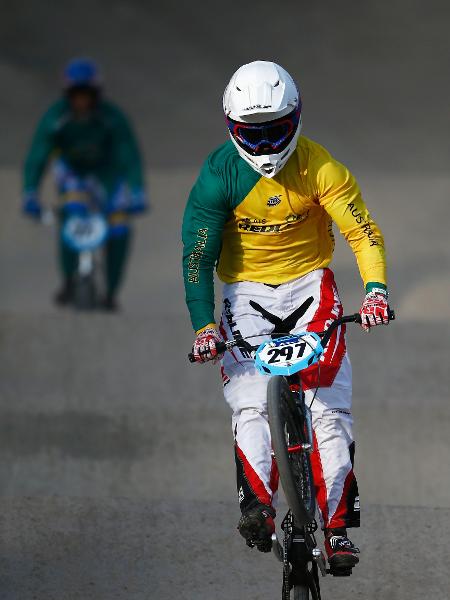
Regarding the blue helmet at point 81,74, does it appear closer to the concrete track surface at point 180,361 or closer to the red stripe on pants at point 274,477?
the concrete track surface at point 180,361

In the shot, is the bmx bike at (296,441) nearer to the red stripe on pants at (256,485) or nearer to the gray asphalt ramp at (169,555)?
the red stripe on pants at (256,485)

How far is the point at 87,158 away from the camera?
1152cm

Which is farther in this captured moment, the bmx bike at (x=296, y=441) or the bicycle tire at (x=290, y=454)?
the bmx bike at (x=296, y=441)

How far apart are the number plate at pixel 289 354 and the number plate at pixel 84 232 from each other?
615 centimetres

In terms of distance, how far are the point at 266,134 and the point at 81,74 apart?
6246mm

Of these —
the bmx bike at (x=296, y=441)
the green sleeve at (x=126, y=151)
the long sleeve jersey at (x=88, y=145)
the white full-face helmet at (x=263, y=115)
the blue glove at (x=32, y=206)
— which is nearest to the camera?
the bmx bike at (x=296, y=441)

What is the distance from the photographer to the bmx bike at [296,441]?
15.8 feet

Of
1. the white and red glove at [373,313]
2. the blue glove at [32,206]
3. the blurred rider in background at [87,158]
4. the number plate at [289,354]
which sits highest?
the blurred rider in background at [87,158]

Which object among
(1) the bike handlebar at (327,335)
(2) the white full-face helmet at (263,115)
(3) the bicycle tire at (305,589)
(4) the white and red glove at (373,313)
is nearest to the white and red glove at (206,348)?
(1) the bike handlebar at (327,335)

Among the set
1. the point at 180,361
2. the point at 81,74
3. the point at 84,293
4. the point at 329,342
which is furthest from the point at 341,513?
the point at 81,74

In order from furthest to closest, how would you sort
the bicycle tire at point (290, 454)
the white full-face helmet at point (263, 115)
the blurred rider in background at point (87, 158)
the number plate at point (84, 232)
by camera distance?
1. the blurred rider in background at point (87, 158)
2. the number plate at point (84, 232)
3. the white full-face helmet at point (263, 115)
4. the bicycle tire at point (290, 454)

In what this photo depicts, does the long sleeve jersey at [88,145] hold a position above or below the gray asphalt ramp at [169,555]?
above

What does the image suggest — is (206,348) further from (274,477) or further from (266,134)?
(266,134)

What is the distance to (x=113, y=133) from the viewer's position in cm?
1162
